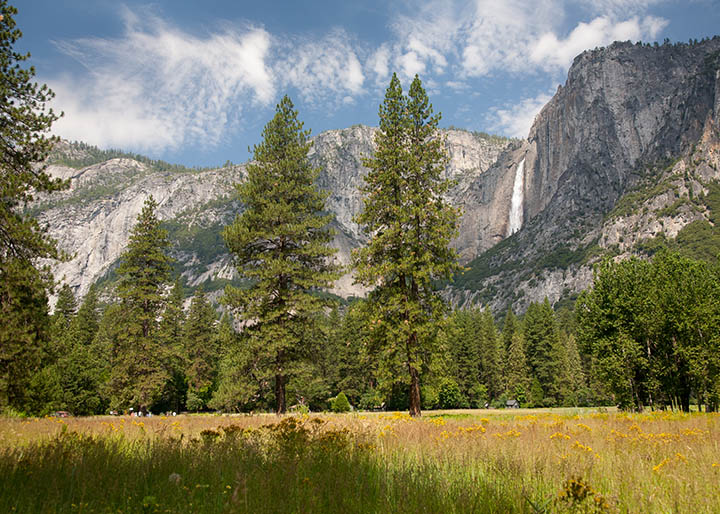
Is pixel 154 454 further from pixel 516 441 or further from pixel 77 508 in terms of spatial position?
pixel 516 441

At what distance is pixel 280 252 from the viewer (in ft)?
61.1

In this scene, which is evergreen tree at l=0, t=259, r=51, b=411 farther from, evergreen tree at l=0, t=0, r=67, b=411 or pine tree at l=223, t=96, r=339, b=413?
pine tree at l=223, t=96, r=339, b=413

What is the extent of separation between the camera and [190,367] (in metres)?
60.3

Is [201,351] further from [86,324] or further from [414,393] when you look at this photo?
[414,393]

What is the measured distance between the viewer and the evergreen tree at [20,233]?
32.6 feet

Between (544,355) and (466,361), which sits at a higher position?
(544,355)

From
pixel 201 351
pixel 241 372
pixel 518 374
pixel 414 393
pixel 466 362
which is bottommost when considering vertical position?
pixel 518 374

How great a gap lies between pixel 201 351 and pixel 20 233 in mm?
55697

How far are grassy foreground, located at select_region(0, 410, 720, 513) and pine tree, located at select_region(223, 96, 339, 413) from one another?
10.4 m

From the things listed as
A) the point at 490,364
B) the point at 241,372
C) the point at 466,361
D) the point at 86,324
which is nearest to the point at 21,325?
the point at 241,372

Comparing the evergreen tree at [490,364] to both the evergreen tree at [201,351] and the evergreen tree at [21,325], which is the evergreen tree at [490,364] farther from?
the evergreen tree at [21,325]

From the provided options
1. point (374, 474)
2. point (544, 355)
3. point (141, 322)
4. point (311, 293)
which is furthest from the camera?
point (544, 355)

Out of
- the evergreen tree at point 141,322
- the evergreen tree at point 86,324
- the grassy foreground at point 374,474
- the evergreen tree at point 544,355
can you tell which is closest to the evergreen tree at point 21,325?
the grassy foreground at point 374,474

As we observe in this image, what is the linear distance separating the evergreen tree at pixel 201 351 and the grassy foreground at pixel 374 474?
185 feet
